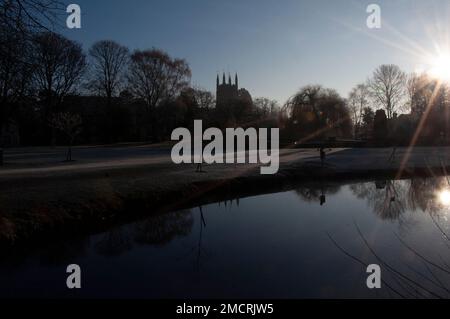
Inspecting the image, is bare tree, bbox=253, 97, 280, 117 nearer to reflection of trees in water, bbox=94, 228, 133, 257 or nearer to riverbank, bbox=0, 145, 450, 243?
riverbank, bbox=0, 145, 450, 243

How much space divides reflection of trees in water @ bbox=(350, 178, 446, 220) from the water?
5.1 inches

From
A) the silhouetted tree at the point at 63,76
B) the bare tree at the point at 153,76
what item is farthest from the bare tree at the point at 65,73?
the bare tree at the point at 153,76

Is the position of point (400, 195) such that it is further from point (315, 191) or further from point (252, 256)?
point (252, 256)

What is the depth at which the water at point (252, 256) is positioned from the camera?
6.39m

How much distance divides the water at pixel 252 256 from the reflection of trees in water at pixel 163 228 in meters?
0.03

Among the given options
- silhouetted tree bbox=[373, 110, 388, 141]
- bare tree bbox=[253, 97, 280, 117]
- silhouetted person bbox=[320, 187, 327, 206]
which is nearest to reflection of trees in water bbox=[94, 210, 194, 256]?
silhouetted person bbox=[320, 187, 327, 206]

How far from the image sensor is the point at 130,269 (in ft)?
24.9

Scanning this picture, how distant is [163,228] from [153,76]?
3800 cm

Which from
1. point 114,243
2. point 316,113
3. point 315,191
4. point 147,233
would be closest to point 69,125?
point 315,191

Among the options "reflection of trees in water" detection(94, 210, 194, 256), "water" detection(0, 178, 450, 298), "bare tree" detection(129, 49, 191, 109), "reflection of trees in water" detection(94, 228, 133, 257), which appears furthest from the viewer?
"bare tree" detection(129, 49, 191, 109)

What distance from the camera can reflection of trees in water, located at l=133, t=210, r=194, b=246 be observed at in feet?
32.9

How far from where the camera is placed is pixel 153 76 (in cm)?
4600

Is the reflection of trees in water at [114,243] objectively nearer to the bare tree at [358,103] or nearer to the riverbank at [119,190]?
the riverbank at [119,190]
